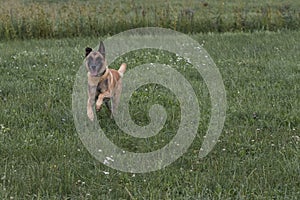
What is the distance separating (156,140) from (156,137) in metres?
0.08

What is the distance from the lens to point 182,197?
A: 164 inches

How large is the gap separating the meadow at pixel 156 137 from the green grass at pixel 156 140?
1 centimetres

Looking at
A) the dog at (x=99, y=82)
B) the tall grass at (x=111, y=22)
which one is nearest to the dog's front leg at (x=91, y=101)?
the dog at (x=99, y=82)

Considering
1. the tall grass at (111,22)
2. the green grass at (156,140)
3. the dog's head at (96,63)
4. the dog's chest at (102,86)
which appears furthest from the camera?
the tall grass at (111,22)

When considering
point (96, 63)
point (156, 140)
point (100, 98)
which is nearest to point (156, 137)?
point (156, 140)

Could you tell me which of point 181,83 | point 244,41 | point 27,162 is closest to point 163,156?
point 27,162

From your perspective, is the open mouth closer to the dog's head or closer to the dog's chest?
the dog's head

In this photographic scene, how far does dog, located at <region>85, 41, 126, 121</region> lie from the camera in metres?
5.57

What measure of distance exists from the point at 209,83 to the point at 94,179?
341cm

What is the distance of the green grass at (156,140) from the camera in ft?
14.1

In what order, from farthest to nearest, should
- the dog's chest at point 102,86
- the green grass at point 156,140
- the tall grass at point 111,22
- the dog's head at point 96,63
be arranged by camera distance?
the tall grass at point 111,22 → the dog's chest at point 102,86 → the dog's head at point 96,63 → the green grass at point 156,140

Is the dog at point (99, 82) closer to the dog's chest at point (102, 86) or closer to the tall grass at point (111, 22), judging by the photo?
the dog's chest at point (102, 86)

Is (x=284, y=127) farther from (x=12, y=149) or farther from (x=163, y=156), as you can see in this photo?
(x=12, y=149)

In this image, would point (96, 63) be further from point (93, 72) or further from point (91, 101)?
point (91, 101)
